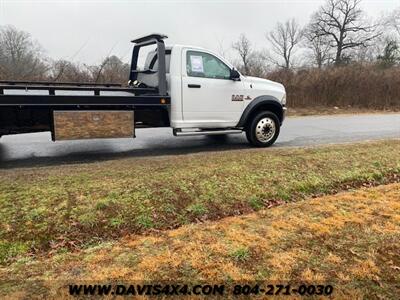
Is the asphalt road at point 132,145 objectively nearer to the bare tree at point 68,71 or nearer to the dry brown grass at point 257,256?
the dry brown grass at point 257,256

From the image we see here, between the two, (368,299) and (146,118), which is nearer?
(368,299)

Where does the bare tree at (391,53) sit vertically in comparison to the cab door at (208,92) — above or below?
above

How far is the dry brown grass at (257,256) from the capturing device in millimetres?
3301

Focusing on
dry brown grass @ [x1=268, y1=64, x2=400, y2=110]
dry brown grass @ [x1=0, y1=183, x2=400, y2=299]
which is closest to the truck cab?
dry brown grass @ [x1=0, y1=183, x2=400, y2=299]

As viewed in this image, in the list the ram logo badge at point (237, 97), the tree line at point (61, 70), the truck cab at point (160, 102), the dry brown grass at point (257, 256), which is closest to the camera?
the dry brown grass at point (257, 256)

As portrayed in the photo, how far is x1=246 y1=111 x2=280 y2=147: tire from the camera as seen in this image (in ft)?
28.5

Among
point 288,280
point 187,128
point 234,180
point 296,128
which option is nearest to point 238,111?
point 187,128

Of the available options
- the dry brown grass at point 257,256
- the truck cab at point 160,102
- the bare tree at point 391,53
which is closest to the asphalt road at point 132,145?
the truck cab at point 160,102

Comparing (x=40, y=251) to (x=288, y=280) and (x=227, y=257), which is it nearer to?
(x=227, y=257)

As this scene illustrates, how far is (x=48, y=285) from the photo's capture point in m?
3.16

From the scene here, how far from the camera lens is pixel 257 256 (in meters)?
3.69

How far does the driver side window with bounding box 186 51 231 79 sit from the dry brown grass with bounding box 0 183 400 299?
3.96 metres

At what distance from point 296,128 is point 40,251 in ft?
33.1

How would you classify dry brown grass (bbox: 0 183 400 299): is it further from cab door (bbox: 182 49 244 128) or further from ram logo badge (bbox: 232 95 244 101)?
ram logo badge (bbox: 232 95 244 101)
